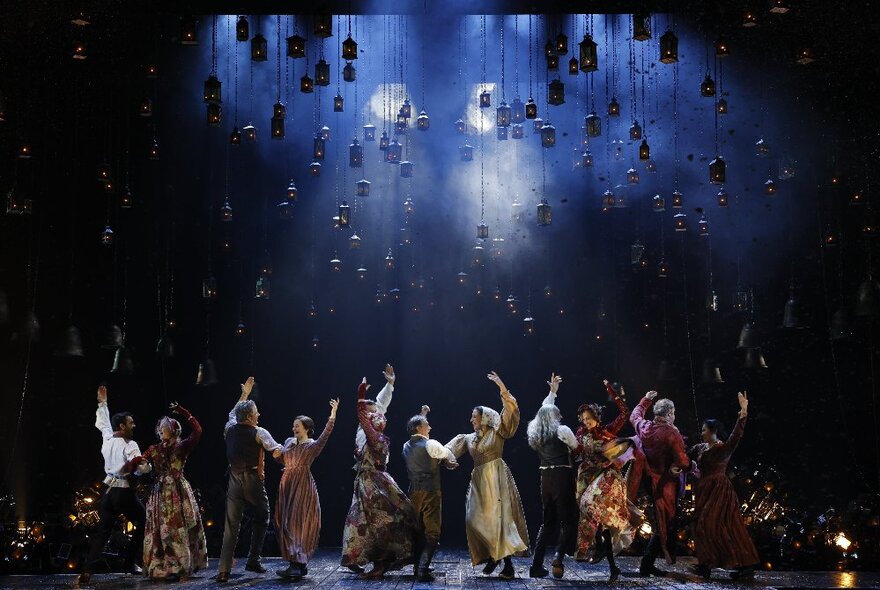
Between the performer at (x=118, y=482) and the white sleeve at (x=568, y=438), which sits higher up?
the white sleeve at (x=568, y=438)

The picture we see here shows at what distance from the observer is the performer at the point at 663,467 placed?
347 inches

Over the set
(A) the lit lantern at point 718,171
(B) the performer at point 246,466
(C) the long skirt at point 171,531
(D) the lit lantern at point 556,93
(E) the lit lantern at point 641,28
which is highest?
(E) the lit lantern at point 641,28

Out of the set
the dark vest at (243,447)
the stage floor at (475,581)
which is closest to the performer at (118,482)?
the stage floor at (475,581)

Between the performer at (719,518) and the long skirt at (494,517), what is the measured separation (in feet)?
4.73

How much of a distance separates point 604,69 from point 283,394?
18.2 feet

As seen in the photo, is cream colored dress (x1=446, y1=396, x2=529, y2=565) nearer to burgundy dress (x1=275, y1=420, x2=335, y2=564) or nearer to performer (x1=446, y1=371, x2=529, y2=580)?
performer (x1=446, y1=371, x2=529, y2=580)

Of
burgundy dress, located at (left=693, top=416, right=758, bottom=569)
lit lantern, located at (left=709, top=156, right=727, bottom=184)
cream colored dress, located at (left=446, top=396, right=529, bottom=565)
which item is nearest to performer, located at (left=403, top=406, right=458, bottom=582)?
cream colored dress, located at (left=446, top=396, right=529, bottom=565)

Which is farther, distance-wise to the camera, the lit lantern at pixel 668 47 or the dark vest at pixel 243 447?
the dark vest at pixel 243 447

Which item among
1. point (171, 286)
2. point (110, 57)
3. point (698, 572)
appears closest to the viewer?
point (698, 572)

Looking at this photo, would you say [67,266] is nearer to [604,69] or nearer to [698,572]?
[604,69]

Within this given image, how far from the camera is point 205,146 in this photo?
12992 mm

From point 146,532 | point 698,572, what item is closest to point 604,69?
point 698,572

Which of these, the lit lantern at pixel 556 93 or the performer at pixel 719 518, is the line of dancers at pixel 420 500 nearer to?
the performer at pixel 719 518

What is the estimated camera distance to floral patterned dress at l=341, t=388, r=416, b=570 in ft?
28.3
